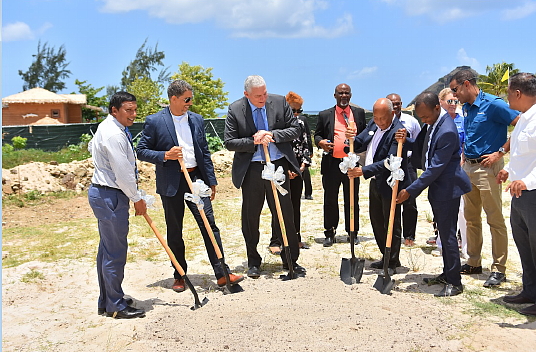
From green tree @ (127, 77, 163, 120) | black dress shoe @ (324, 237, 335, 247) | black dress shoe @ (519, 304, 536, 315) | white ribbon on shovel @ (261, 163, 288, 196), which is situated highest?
green tree @ (127, 77, 163, 120)

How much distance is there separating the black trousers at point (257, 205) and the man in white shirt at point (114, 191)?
1.32m

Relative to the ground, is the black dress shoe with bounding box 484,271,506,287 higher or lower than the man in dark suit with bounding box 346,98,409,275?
lower

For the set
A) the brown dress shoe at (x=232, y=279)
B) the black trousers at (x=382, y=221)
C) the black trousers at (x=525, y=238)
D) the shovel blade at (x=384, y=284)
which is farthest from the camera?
the black trousers at (x=382, y=221)

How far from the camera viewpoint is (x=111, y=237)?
4766 millimetres

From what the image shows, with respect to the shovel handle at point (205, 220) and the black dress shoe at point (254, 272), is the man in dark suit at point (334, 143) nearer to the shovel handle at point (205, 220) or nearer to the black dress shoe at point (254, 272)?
the black dress shoe at point (254, 272)

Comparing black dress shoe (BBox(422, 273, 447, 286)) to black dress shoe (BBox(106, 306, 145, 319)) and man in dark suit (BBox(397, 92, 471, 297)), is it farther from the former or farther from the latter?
black dress shoe (BBox(106, 306, 145, 319))

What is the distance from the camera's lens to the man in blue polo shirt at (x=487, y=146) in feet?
17.7

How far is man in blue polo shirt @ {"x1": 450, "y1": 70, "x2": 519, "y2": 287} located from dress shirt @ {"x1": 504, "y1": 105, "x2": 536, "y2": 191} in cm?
86

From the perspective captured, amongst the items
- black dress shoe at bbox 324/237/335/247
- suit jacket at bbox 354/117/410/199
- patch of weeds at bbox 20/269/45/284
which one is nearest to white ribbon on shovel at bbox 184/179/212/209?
suit jacket at bbox 354/117/410/199

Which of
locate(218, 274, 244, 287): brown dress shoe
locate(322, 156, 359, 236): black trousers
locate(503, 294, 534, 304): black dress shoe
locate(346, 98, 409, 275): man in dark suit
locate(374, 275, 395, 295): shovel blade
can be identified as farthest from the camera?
locate(322, 156, 359, 236): black trousers

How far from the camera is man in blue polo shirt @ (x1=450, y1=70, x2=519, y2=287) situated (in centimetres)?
539

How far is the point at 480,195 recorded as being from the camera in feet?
18.4

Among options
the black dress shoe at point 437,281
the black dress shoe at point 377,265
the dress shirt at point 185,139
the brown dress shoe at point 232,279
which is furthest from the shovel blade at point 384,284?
the dress shirt at point 185,139

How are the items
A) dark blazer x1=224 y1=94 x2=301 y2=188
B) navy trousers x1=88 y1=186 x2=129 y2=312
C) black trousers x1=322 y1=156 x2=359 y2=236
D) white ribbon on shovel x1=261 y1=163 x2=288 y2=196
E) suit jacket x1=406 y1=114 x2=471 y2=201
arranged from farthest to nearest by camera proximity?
black trousers x1=322 y1=156 x2=359 y2=236 → dark blazer x1=224 y1=94 x2=301 y2=188 → white ribbon on shovel x1=261 y1=163 x2=288 y2=196 → suit jacket x1=406 y1=114 x2=471 y2=201 → navy trousers x1=88 y1=186 x2=129 y2=312
